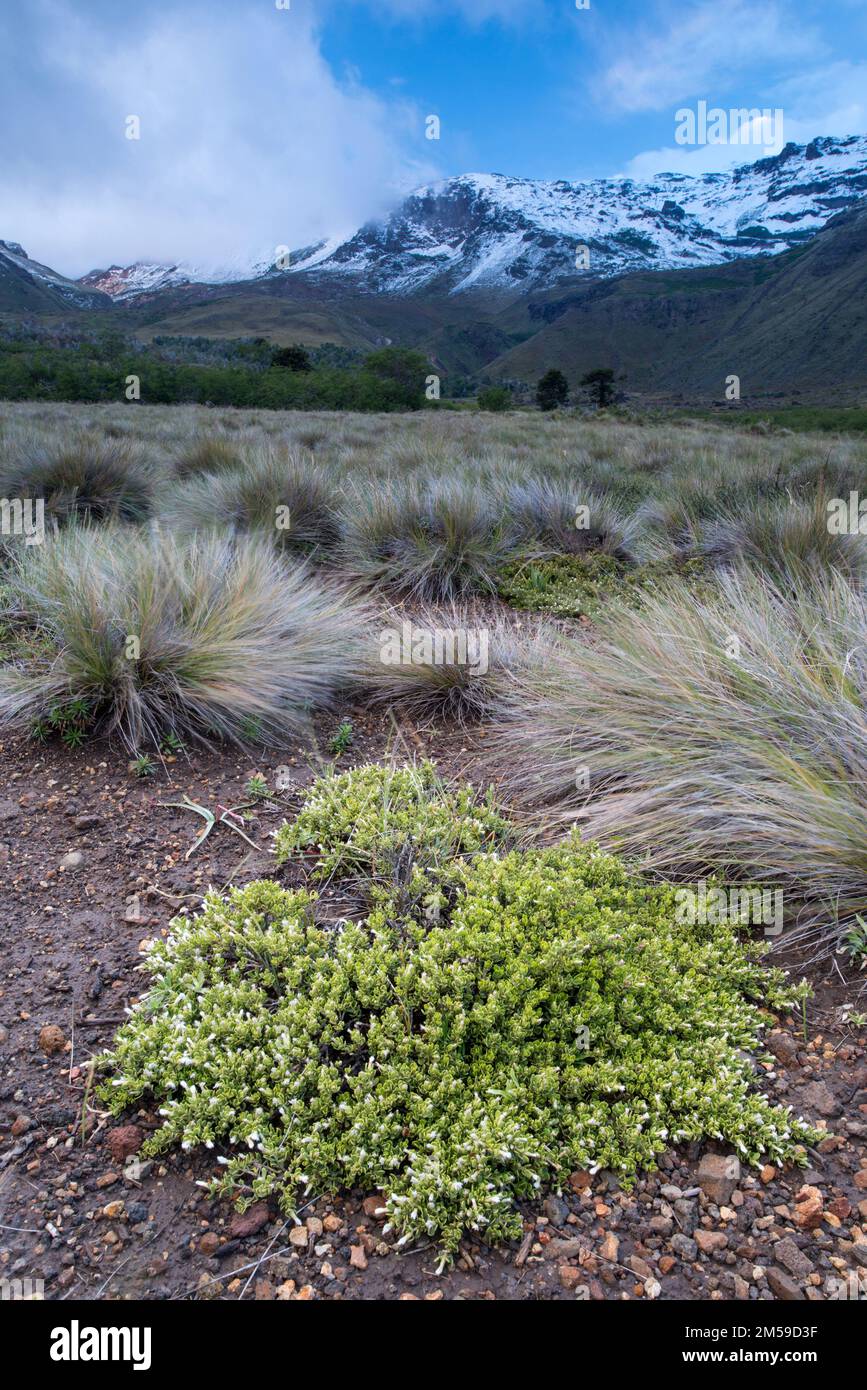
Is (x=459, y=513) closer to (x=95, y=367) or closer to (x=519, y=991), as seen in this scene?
(x=519, y=991)

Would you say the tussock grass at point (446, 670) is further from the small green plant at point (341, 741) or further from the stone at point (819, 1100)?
the stone at point (819, 1100)

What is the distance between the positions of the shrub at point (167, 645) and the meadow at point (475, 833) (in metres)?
0.02

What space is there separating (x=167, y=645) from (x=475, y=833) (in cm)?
209

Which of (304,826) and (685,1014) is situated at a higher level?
(304,826)

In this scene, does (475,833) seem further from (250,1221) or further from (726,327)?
(726,327)

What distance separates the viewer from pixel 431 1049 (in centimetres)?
183

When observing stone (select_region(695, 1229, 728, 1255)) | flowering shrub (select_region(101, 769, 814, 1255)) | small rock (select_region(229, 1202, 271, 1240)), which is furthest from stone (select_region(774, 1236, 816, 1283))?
small rock (select_region(229, 1202, 271, 1240))

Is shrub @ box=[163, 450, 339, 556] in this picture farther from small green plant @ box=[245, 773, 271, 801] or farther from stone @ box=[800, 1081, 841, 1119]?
stone @ box=[800, 1081, 841, 1119]

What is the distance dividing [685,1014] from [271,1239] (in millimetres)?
1196

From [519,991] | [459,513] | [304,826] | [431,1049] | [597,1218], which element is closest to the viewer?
[597,1218]

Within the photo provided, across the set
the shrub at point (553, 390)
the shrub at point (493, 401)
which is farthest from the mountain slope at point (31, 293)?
the shrub at point (493, 401)

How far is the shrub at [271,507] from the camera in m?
6.86

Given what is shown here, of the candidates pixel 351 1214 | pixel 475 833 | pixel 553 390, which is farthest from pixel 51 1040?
pixel 553 390

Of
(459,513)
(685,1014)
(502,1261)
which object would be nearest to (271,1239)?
(502,1261)
